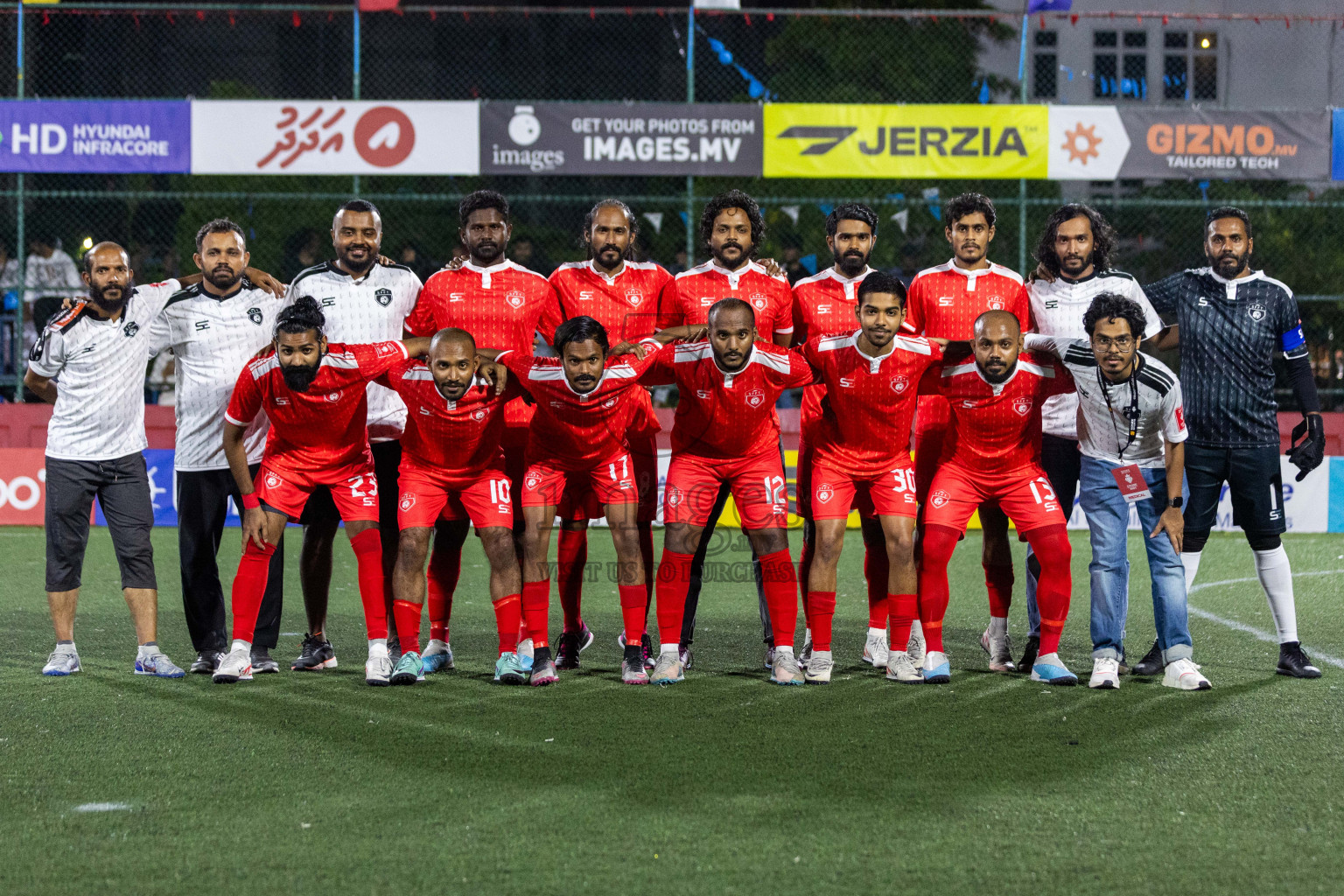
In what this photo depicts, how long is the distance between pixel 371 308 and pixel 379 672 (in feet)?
5.58

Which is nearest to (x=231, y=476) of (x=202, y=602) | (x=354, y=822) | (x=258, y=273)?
(x=202, y=602)

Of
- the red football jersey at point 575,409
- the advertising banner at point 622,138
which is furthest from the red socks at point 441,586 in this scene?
the advertising banner at point 622,138

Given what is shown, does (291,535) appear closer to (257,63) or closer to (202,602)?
(202,602)

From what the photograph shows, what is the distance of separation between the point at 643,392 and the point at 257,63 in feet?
75.0

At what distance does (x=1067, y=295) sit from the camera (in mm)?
6297

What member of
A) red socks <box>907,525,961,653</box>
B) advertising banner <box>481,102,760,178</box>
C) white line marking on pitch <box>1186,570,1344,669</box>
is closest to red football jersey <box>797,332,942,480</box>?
red socks <box>907,525,961,653</box>

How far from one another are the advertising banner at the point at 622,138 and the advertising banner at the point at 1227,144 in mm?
3914

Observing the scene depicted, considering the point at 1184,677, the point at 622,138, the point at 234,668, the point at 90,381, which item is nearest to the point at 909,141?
the point at 622,138

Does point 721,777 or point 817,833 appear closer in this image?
point 817,833

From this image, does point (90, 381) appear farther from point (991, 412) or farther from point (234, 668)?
point (991, 412)

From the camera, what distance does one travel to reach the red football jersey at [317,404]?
19.1 ft

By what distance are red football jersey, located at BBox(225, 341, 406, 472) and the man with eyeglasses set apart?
301cm

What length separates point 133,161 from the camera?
44.4 ft

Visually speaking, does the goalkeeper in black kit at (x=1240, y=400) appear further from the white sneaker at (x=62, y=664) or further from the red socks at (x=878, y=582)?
the white sneaker at (x=62, y=664)
